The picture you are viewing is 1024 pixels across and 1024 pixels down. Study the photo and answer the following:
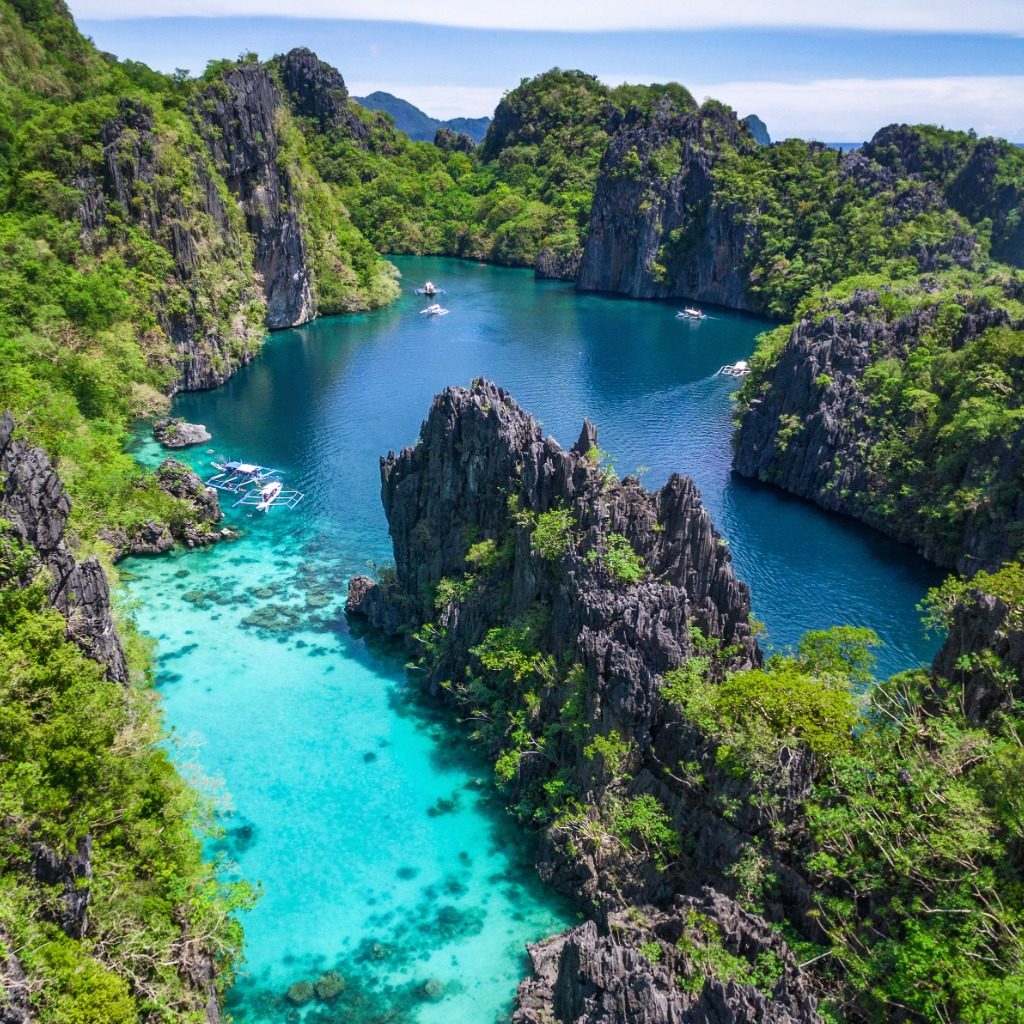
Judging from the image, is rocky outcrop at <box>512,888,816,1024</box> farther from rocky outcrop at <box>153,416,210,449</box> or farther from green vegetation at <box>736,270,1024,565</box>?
rocky outcrop at <box>153,416,210,449</box>

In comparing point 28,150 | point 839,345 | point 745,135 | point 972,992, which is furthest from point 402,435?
point 745,135

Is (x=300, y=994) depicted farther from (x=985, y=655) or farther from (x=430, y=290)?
(x=430, y=290)

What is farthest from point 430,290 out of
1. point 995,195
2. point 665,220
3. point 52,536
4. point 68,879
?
point 68,879

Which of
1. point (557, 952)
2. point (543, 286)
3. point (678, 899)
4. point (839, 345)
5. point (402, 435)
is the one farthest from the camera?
point (543, 286)

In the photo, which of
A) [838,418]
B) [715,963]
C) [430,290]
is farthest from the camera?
[430,290]

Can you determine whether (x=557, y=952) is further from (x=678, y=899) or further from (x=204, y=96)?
(x=204, y=96)

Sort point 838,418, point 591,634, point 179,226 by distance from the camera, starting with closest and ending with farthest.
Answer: point 591,634 → point 838,418 → point 179,226
